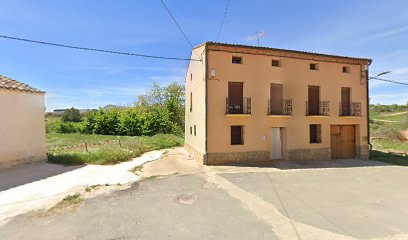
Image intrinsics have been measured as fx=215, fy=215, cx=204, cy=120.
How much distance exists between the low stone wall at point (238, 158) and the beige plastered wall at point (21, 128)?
9402 mm

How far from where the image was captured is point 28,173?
9.65m

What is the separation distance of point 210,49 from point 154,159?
7538 mm

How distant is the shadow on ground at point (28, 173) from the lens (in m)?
8.41

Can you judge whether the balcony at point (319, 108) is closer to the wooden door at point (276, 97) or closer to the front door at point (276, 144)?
the wooden door at point (276, 97)

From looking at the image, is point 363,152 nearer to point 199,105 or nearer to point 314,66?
point 314,66

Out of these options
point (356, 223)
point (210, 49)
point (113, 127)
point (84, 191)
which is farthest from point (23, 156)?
point (113, 127)

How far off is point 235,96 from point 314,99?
5.47 meters

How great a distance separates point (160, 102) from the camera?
3800 centimetres

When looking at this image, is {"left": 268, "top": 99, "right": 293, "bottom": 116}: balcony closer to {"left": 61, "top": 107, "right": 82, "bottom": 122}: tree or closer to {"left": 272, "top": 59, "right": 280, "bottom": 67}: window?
{"left": 272, "top": 59, "right": 280, "bottom": 67}: window

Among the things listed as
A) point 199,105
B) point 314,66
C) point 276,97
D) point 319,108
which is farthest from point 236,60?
point 319,108

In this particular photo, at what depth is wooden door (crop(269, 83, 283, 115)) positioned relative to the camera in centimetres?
1309

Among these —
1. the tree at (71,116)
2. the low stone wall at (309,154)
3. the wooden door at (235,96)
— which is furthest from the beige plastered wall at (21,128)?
the tree at (71,116)

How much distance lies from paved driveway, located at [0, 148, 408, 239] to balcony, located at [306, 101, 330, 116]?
4.71 meters

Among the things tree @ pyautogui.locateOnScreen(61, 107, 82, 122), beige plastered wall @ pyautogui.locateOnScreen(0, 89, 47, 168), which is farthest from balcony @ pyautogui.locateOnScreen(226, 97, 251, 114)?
tree @ pyautogui.locateOnScreen(61, 107, 82, 122)
